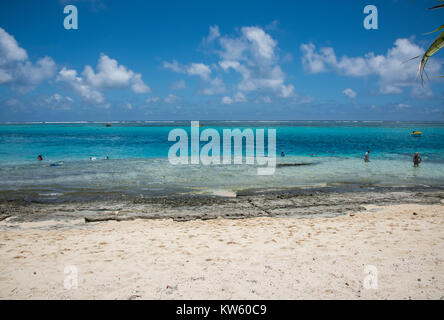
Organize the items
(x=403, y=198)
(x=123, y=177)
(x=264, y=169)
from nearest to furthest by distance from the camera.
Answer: (x=403, y=198) → (x=123, y=177) → (x=264, y=169)

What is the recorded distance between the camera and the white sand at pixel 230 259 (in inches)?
209

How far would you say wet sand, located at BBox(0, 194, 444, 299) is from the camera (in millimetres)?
5328

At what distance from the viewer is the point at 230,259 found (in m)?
6.84

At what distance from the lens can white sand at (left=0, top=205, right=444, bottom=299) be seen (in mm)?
5320

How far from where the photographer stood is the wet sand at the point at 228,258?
5328 millimetres

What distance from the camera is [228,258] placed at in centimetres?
691

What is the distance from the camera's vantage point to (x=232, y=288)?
543 centimetres

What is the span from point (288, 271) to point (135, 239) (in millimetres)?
4728

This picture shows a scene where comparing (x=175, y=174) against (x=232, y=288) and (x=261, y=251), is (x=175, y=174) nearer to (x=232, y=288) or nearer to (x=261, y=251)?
(x=261, y=251)

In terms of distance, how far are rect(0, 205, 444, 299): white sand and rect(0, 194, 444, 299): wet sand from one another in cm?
2

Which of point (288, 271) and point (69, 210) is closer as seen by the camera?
point (288, 271)

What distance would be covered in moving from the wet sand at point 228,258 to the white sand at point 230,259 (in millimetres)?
21

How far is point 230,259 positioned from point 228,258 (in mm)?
84
